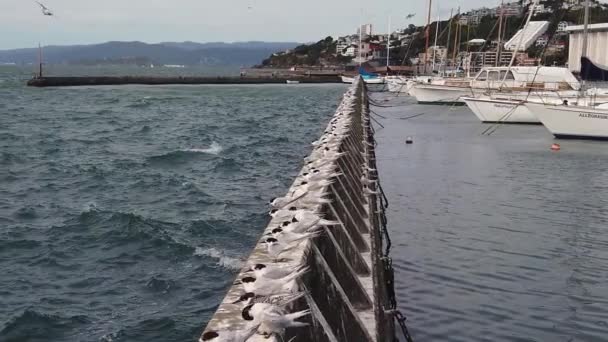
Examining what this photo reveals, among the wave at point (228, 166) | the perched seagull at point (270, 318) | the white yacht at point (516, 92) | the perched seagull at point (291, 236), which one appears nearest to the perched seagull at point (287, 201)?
the perched seagull at point (291, 236)

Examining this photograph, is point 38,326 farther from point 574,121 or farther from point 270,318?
point 574,121

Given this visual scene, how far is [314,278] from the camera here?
5.43m

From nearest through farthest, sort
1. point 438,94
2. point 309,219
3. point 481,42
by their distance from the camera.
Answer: point 309,219
point 438,94
point 481,42

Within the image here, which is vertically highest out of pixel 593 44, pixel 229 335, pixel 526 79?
pixel 593 44

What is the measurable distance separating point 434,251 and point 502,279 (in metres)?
1.68

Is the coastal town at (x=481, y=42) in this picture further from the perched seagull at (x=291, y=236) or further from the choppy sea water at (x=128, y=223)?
the perched seagull at (x=291, y=236)

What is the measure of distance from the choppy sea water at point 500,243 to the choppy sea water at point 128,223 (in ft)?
10.1

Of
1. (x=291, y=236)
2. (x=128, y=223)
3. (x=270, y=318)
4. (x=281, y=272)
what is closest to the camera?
(x=270, y=318)

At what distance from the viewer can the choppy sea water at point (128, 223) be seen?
1038cm

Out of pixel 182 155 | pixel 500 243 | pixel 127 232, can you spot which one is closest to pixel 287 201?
pixel 500 243

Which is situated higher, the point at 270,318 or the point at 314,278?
the point at 270,318

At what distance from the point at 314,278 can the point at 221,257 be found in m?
7.63

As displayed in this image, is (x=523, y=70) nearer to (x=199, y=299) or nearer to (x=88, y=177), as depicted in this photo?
(x=88, y=177)

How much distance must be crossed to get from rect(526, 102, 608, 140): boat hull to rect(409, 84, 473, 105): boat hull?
2162 cm
